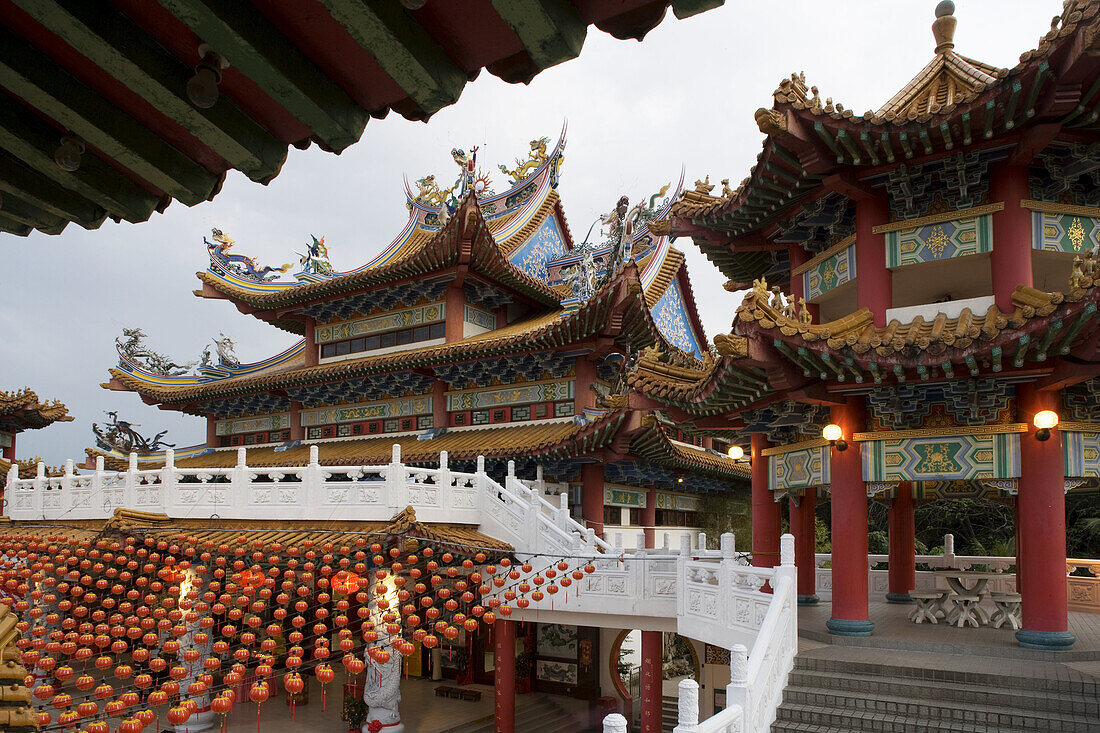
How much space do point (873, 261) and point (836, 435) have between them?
222 cm

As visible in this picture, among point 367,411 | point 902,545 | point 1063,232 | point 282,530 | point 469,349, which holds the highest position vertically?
point 1063,232

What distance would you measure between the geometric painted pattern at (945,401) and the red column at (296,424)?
1675 centimetres

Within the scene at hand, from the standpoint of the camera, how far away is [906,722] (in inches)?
301

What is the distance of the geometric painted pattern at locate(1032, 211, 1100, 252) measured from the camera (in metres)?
9.66

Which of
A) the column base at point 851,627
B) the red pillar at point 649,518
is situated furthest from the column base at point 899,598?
the red pillar at point 649,518

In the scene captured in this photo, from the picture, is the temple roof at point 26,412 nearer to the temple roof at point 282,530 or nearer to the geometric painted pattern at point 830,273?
the temple roof at point 282,530

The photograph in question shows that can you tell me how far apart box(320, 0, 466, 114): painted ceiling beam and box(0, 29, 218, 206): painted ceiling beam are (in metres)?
0.86

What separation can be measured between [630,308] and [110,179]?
14.5 meters

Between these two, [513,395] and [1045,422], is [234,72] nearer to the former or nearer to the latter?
[1045,422]

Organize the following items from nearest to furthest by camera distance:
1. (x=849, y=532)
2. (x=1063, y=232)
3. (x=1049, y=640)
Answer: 1. (x=1049, y=640)
2. (x=1063, y=232)
3. (x=849, y=532)

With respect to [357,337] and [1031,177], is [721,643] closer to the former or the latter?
[1031,177]

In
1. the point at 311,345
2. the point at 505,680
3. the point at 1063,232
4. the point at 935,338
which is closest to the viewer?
the point at 935,338

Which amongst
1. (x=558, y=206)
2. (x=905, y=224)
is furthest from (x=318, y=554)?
(x=558, y=206)

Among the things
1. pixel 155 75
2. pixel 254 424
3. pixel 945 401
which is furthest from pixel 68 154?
pixel 254 424
